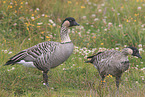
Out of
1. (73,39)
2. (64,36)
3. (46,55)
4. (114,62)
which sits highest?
(64,36)

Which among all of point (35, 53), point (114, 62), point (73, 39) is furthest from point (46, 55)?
point (73, 39)

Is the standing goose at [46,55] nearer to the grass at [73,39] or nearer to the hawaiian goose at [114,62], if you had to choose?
the grass at [73,39]

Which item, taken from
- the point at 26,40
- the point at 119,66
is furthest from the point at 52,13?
the point at 119,66

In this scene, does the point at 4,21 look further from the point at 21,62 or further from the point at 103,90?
the point at 103,90

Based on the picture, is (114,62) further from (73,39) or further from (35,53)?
(73,39)

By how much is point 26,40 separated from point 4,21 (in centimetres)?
111

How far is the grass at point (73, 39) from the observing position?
534cm

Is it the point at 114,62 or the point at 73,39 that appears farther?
the point at 73,39

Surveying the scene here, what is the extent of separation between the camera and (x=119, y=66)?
209 inches

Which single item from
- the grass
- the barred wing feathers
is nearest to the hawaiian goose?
the grass

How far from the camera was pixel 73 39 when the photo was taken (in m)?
8.58

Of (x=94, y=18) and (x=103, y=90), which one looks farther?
(x=94, y=18)

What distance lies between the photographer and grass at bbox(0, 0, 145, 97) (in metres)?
5.34

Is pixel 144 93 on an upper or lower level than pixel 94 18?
lower
